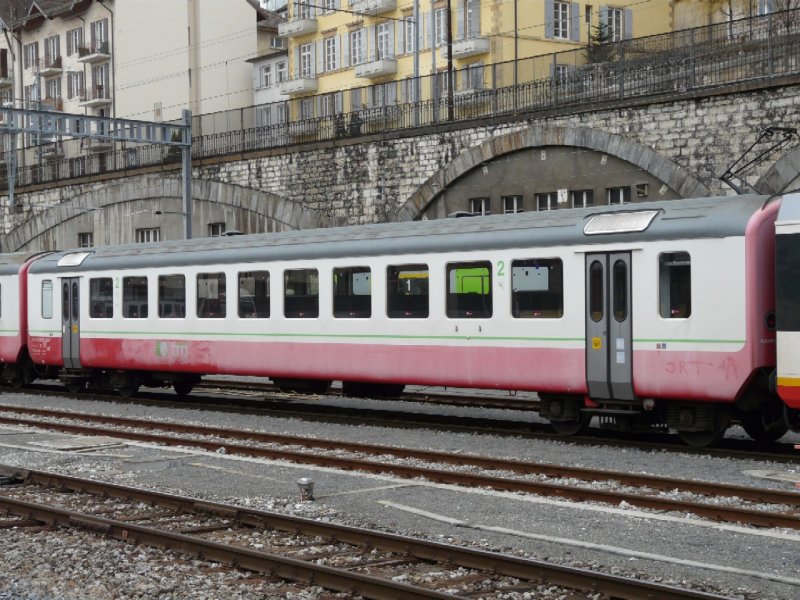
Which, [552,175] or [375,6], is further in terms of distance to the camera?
[375,6]

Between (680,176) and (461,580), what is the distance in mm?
19696

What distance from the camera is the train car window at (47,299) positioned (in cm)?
2520

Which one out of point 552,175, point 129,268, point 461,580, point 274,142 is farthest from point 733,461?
point 274,142

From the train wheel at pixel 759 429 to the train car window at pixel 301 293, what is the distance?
7.01 metres

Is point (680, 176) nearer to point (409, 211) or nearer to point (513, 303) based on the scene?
point (409, 211)

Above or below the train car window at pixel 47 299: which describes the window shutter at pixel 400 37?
above

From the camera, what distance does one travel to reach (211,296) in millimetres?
21391

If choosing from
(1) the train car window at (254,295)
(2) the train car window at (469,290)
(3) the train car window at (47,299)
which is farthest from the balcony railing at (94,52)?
(2) the train car window at (469,290)

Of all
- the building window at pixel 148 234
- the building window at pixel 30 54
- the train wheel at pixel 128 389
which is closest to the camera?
the train wheel at pixel 128 389

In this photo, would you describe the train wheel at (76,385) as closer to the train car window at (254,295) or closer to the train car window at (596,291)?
the train car window at (254,295)

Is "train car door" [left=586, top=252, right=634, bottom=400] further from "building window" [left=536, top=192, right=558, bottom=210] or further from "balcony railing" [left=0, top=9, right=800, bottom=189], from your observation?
"building window" [left=536, top=192, right=558, bottom=210]

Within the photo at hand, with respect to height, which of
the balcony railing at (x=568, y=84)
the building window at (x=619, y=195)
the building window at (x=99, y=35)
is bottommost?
the building window at (x=619, y=195)

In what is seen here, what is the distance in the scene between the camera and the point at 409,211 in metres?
33.3

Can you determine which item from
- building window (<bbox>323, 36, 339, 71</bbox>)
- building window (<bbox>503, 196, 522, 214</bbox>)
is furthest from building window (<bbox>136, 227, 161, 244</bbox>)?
building window (<bbox>323, 36, 339, 71</bbox>)
